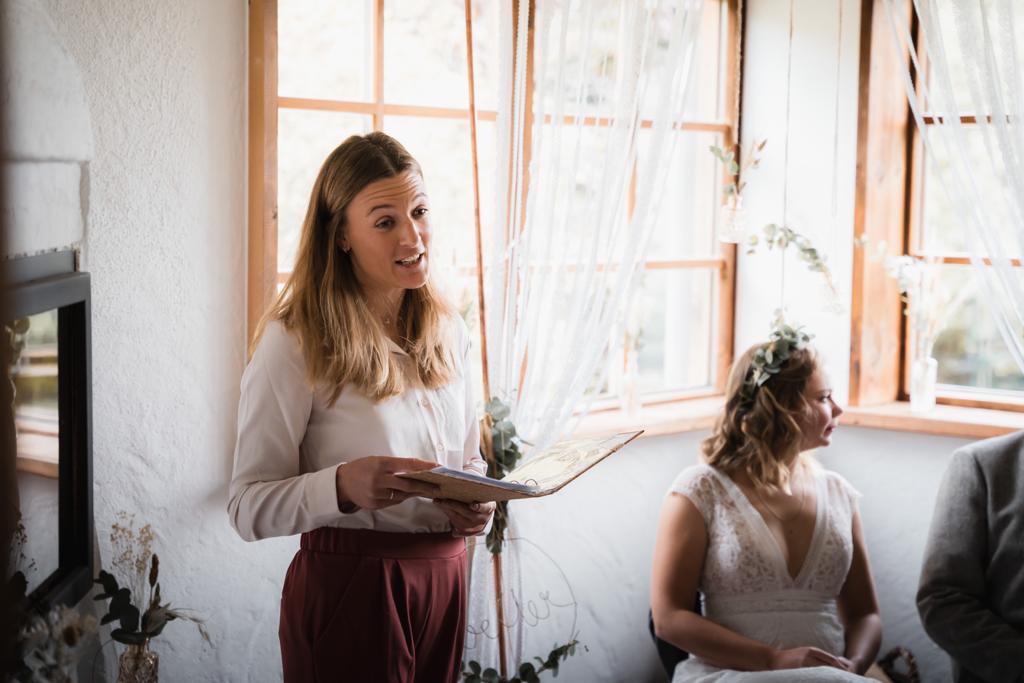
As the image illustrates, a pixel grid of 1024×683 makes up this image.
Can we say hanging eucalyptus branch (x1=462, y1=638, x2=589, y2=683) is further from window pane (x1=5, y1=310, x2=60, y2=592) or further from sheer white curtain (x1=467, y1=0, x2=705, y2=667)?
window pane (x1=5, y1=310, x2=60, y2=592)

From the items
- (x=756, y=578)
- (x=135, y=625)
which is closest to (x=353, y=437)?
(x=135, y=625)

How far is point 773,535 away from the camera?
8.00 ft

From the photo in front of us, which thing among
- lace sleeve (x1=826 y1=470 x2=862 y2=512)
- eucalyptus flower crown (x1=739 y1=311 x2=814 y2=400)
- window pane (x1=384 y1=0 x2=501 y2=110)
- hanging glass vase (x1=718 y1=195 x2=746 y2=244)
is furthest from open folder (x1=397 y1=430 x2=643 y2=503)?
hanging glass vase (x1=718 y1=195 x2=746 y2=244)

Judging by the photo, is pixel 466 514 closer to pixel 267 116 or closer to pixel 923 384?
pixel 267 116

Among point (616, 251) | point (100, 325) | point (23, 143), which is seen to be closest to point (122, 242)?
point (100, 325)

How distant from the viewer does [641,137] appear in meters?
3.07

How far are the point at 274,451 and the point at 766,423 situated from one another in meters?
1.34

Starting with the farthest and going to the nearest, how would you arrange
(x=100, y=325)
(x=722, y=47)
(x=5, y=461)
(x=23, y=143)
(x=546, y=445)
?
1. (x=722, y=47)
2. (x=546, y=445)
3. (x=100, y=325)
4. (x=23, y=143)
5. (x=5, y=461)

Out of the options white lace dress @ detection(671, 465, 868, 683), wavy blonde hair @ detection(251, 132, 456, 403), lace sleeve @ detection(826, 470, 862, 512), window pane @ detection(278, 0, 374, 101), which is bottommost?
white lace dress @ detection(671, 465, 868, 683)

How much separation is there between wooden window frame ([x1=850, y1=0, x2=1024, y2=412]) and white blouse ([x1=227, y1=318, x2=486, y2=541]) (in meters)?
1.81

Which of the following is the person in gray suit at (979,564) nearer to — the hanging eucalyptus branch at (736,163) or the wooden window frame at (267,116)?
the hanging eucalyptus branch at (736,163)

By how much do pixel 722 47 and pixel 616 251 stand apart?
94cm

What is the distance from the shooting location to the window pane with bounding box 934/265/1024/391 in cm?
304

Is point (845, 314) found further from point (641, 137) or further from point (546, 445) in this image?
point (546, 445)
